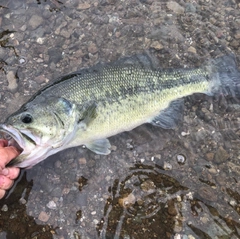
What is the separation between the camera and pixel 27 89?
5.39 metres

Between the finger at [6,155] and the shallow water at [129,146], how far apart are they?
2.56 feet

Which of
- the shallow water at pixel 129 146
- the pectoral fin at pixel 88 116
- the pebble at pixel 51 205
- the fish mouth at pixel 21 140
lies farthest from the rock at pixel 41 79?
the pebble at pixel 51 205

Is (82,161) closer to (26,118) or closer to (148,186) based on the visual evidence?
(148,186)

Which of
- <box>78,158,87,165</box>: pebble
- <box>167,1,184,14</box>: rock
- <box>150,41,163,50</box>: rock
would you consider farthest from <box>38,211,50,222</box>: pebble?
<box>167,1,184,14</box>: rock

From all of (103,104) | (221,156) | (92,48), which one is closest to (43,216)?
(103,104)

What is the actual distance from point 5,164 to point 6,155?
0.39ft

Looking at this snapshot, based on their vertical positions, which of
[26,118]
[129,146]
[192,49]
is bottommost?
[129,146]

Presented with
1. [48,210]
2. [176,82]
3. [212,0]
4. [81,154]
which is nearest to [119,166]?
[81,154]

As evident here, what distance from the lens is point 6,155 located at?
12.9ft

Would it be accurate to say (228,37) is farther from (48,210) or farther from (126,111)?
(48,210)

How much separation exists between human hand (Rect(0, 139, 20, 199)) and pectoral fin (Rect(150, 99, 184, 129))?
6.27 feet

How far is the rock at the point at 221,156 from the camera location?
4781 millimetres

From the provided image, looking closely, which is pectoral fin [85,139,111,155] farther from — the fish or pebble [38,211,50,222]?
pebble [38,211,50,222]

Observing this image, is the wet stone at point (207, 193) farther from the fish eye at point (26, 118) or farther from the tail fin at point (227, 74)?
the fish eye at point (26, 118)
